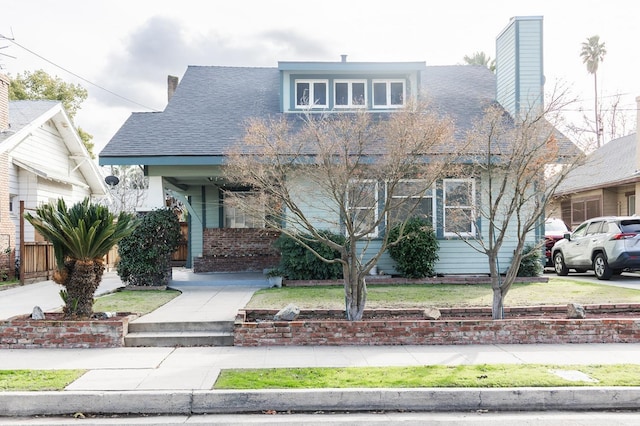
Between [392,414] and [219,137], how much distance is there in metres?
10.4

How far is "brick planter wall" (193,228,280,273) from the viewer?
55.0ft

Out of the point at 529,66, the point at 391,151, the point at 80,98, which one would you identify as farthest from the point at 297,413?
the point at 80,98

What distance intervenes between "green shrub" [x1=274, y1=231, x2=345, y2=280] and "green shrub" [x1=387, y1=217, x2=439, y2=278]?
1579 millimetres

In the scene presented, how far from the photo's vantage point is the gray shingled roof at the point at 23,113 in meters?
16.8

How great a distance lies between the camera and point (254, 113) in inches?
620

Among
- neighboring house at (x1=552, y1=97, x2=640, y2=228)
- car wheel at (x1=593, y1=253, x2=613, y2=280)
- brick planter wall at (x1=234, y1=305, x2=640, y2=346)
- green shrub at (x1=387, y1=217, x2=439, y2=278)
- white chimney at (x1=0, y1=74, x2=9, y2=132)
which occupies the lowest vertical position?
brick planter wall at (x1=234, y1=305, x2=640, y2=346)

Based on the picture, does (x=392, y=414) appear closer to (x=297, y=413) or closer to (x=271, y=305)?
(x=297, y=413)

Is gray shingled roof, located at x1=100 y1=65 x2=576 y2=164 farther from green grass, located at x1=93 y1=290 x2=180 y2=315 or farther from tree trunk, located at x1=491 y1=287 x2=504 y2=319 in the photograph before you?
tree trunk, located at x1=491 y1=287 x2=504 y2=319

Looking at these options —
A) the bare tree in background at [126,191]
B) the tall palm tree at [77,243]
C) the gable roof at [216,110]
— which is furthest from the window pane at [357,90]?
the bare tree in background at [126,191]

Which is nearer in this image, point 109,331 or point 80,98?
point 109,331

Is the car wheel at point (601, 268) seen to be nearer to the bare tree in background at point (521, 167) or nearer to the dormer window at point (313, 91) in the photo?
the bare tree in background at point (521, 167)

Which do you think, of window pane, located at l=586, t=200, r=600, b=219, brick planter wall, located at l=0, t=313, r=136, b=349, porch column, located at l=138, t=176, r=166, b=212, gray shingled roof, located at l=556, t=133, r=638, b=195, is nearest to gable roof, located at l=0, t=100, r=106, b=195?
porch column, located at l=138, t=176, r=166, b=212

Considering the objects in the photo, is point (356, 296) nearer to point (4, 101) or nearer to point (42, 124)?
point (4, 101)

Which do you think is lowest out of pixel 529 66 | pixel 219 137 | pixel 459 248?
pixel 459 248
